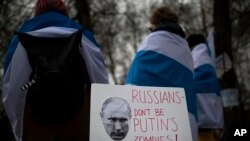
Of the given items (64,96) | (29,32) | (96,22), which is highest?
(96,22)

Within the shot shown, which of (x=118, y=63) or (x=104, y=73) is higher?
(x=118, y=63)

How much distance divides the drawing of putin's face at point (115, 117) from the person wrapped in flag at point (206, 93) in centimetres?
240

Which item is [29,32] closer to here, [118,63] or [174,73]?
[174,73]

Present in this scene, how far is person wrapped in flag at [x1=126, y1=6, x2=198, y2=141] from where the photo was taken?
4672mm

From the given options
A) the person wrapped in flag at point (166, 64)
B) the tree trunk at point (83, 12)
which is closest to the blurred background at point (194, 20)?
the tree trunk at point (83, 12)

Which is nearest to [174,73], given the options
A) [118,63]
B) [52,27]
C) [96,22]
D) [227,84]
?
[52,27]

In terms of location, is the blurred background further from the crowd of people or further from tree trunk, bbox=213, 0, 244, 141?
the crowd of people

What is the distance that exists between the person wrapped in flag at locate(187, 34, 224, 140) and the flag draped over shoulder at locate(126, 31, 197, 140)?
1.00 meters

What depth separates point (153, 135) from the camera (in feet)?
11.7

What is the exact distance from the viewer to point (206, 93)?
585 centimetres

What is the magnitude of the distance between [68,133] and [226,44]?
676 cm

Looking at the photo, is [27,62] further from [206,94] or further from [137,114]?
[206,94]

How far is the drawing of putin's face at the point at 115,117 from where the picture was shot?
3383mm

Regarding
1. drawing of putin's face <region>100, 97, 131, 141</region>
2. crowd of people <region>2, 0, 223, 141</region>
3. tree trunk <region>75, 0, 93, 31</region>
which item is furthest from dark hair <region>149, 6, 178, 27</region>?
tree trunk <region>75, 0, 93, 31</region>
